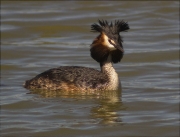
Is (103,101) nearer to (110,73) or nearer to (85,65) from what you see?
(110,73)

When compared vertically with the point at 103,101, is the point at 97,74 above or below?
above

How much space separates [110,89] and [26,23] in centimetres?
624

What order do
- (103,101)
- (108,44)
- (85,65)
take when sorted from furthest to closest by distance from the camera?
(85,65), (108,44), (103,101)

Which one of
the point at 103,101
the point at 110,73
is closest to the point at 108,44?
the point at 110,73

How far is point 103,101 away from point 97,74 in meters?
0.86

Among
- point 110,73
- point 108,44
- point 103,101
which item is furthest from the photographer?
point 110,73

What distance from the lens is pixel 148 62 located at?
1594 cm

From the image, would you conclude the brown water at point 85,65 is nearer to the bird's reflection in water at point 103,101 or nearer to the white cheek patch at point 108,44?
the bird's reflection in water at point 103,101

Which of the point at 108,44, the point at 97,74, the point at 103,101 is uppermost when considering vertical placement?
the point at 108,44

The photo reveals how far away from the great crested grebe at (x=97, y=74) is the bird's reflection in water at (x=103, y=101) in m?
0.10

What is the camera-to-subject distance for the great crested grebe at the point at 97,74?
13.6 meters

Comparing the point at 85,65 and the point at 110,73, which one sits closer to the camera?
the point at 110,73

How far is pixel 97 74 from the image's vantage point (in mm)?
13781

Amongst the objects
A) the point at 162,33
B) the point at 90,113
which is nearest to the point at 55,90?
the point at 90,113
